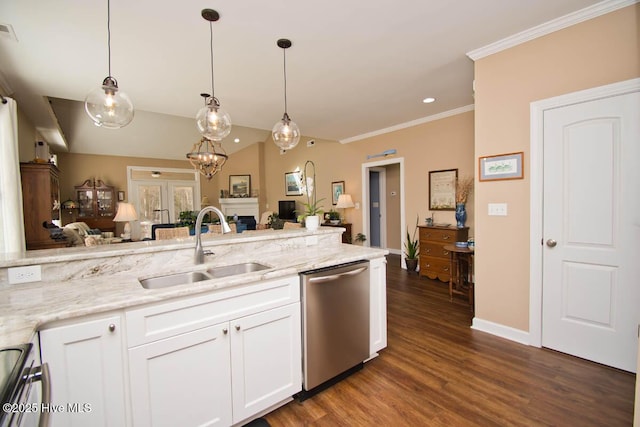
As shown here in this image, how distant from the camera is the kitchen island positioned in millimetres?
1181

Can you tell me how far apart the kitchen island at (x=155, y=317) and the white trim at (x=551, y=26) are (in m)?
2.33

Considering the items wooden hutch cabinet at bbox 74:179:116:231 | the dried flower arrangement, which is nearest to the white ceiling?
the dried flower arrangement

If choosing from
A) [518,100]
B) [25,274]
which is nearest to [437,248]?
[518,100]

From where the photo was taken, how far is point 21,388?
75 centimetres

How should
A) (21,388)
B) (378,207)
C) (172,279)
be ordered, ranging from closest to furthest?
1. (21,388)
2. (172,279)
3. (378,207)

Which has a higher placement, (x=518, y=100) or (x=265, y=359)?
(x=518, y=100)

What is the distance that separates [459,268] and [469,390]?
7.19 feet

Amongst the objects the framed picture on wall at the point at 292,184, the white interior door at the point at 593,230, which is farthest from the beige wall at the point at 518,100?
the framed picture on wall at the point at 292,184

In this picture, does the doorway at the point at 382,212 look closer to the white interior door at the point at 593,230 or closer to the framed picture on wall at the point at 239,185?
the white interior door at the point at 593,230

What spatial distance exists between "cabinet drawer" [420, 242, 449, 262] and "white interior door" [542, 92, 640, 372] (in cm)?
195

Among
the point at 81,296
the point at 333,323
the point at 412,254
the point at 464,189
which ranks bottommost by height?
the point at 412,254

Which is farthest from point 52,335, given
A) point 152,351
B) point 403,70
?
point 403,70

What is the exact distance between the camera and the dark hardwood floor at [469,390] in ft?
5.45

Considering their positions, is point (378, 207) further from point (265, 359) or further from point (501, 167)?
point (265, 359)
